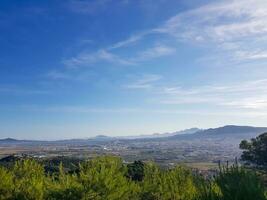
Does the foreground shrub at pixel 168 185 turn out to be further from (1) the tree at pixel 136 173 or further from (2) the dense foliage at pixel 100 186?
(1) the tree at pixel 136 173

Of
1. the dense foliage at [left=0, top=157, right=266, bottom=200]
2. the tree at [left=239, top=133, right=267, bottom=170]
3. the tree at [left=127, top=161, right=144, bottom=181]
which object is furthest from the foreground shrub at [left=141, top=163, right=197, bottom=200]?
the tree at [left=239, top=133, right=267, bottom=170]

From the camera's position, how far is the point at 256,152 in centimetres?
6481

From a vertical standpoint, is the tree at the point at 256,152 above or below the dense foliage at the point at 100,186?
above

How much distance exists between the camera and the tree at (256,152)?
2504 inches

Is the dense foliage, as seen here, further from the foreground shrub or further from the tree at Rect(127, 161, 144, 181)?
the tree at Rect(127, 161, 144, 181)

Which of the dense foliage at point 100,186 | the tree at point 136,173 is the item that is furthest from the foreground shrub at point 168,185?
the tree at point 136,173

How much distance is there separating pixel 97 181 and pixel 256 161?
114 ft

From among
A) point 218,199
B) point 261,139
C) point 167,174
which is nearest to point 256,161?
point 261,139

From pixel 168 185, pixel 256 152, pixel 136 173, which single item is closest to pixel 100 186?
pixel 168 185

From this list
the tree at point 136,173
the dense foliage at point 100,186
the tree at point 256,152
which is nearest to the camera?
the dense foliage at point 100,186

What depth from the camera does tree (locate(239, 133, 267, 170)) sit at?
63594 millimetres

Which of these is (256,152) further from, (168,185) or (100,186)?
(100,186)

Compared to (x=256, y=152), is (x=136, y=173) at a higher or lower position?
lower

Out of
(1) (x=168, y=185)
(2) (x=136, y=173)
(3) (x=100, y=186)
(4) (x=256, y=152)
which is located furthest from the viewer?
(4) (x=256, y=152)
